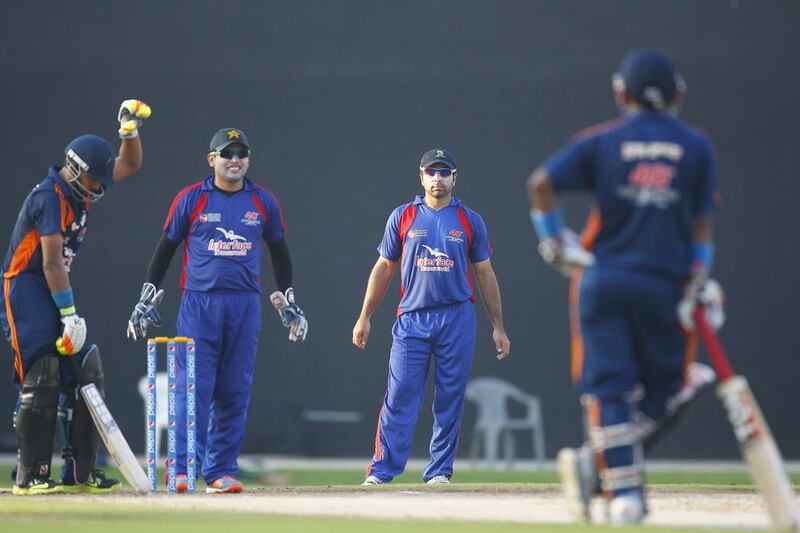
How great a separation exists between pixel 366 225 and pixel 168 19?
2.45 m

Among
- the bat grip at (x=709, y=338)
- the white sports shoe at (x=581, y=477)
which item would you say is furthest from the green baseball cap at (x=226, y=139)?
the bat grip at (x=709, y=338)

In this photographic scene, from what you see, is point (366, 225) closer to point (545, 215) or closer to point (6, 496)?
point (6, 496)

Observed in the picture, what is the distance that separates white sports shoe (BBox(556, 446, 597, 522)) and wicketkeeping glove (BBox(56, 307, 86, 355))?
2867 mm

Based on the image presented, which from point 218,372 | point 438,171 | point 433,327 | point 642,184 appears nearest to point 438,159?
point 438,171

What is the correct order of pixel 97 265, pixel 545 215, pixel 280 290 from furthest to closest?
1. pixel 97 265
2. pixel 280 290
3. pixel 545 215

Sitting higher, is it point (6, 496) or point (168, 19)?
point (168, 19)

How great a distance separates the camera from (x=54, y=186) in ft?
23.9

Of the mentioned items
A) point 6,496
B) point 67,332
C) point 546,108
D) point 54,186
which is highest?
point 546,108

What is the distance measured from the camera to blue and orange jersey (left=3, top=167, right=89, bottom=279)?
7.22 meters

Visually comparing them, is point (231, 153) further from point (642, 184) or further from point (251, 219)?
point (642, 184)

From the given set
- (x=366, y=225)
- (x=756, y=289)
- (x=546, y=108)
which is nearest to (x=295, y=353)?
(x=366, y=225)

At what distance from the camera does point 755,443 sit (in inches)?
205

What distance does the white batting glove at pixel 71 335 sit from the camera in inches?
285

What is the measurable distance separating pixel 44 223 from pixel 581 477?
3181 mm
